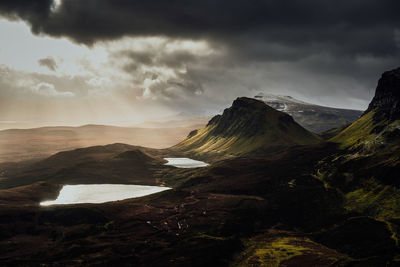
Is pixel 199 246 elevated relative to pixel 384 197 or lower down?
lower down

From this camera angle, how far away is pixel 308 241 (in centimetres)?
15200

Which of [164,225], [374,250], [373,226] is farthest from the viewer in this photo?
[164,225]

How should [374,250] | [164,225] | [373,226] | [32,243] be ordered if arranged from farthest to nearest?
[164,225]
[32,243]
[373,226]
[374,250]

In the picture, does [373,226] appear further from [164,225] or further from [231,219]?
[164,225]

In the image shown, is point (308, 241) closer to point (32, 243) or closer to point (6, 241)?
point (32, 243)

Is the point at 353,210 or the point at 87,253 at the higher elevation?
the point at 353,210

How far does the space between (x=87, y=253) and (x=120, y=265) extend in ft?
71.9

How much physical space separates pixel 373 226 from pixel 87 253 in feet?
442

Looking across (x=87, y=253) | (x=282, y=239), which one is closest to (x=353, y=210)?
(x=282, y=239)

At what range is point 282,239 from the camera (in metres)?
156

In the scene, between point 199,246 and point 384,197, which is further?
point 384,197

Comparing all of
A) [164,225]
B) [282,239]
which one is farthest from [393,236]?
[164,225]

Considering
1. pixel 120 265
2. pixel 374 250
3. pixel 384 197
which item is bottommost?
pixel 120 265

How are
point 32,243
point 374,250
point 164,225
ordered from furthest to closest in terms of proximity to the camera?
point 164,225
point 32,243
point 374,250
